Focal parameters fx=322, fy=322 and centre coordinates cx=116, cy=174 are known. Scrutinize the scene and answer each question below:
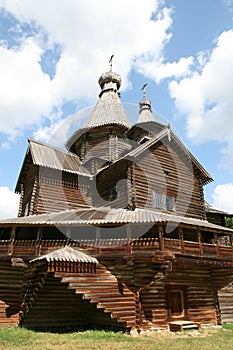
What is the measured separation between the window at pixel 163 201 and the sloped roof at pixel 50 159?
6.08m

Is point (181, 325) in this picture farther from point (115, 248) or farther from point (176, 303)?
point (115, 248)

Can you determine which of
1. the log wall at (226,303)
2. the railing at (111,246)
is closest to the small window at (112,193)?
the railing at (111,246)

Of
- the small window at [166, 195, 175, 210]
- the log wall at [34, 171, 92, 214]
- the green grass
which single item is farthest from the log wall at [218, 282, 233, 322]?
the log wall at [34, 171, 92, 214]

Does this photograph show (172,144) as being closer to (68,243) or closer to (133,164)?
(133,164)

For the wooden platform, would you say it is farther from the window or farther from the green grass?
the window

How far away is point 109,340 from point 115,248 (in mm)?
3989

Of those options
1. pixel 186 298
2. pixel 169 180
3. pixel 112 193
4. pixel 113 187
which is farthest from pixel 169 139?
pixel 186 298

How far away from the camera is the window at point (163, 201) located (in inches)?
797

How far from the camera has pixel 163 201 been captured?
20.6 m

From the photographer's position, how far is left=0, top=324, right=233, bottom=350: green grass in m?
12.2

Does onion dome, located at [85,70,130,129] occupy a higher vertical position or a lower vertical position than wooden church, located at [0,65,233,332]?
higher

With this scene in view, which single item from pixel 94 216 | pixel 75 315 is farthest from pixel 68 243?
pixel 75 315

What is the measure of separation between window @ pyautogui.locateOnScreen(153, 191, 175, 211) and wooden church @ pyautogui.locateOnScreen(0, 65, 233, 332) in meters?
0.07

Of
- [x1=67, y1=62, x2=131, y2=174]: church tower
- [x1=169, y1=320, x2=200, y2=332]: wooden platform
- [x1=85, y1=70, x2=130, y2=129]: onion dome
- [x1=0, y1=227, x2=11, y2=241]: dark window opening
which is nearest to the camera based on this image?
[x1=169, y1=320, x2=200, y2=332]: wooden platform
